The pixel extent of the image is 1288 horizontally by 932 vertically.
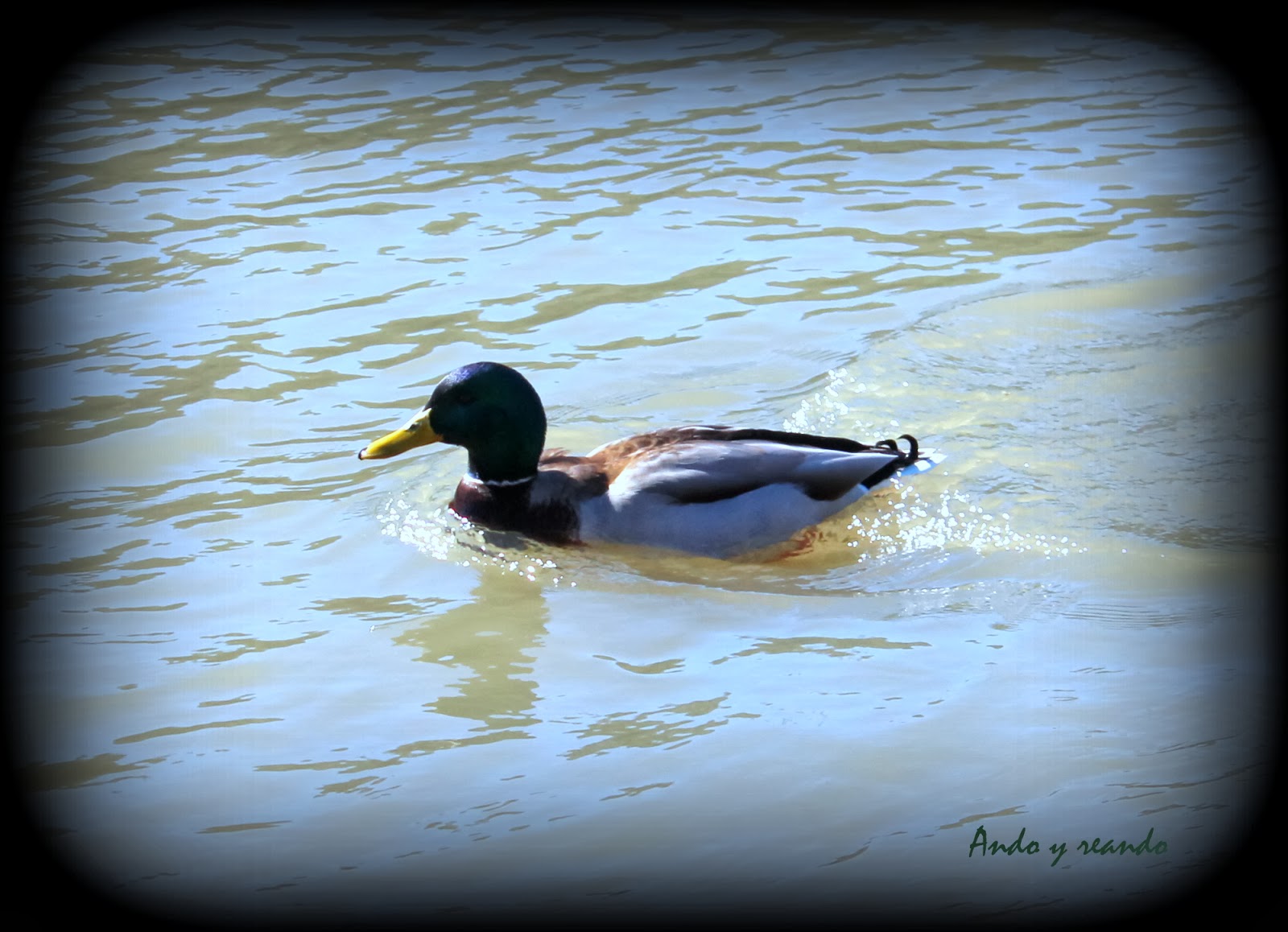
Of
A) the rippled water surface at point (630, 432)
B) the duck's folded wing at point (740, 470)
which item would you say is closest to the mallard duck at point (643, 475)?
the duck's folded wing at point (740, 470)

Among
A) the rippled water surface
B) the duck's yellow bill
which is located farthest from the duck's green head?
the rippled water surface

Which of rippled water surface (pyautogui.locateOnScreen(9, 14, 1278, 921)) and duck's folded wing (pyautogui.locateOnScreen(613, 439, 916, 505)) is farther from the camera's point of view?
duck's folded wing (pyautogui.locateOnScreen(613, 439, 916, 505))

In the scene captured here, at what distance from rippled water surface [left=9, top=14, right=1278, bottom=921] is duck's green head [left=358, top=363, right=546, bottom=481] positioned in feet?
1.23

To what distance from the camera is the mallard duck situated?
19.9 ft

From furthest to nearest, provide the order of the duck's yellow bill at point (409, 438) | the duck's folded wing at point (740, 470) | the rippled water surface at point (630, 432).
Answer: the duck's yellow bill at point (409, 438), the duck's folded wing at point (740, 470), the rippled water surface at point (630, 432)

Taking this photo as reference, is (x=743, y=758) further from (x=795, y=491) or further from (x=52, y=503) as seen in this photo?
(x=52, y=503)

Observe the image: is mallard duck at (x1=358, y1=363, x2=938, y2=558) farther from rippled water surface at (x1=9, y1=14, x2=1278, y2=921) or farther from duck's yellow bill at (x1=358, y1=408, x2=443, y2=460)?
rippled water surface at (x1=9, y1=14, x2=1278, y2=921)

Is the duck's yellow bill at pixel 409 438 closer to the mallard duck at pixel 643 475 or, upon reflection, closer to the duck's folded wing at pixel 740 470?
the mallard duck at pixel 643 475

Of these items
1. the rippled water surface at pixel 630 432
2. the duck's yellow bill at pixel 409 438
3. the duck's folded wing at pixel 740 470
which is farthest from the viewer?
the duck's yellow bill at pixel 409 438

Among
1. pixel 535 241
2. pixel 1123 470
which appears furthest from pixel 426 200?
pixel 1123 470

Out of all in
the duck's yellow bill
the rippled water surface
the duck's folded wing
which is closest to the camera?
the rippled water surface

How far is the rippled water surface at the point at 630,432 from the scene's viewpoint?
428 centimetres

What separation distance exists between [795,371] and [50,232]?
4.97 m

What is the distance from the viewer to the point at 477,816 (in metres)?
4.32
